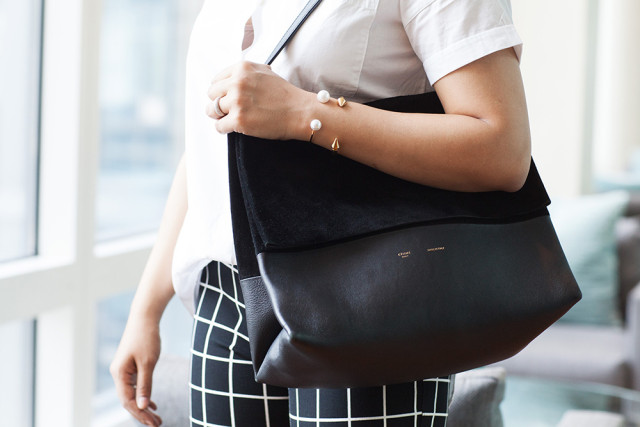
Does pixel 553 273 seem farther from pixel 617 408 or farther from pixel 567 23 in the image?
pixel 567 23

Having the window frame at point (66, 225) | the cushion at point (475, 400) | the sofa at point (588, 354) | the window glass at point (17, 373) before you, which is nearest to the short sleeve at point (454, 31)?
the cushion at point (475, 400)

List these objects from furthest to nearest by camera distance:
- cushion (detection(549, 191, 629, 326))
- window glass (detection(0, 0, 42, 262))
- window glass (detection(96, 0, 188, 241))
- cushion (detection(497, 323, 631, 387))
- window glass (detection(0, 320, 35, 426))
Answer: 1. cushion (detection(549, 191, 629, 326))
2. cushion (detection(497, 323, 631, 387))
3. window glass (detection(96, 0, 188, 241))
4. window glass (detection(0, 320, 35, 426))
5. window glass (detection(0, 0, 42, 262))

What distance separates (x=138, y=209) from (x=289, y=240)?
1.69m

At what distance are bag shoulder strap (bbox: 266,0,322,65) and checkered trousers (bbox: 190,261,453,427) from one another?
0.25 m

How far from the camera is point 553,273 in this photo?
0.73 metres

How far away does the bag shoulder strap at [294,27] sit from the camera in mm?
711

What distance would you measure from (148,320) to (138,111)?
1.36 metres

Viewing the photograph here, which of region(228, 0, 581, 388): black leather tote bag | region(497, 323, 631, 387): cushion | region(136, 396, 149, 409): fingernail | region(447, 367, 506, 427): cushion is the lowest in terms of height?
region(497, 323, 631, 387): cushion

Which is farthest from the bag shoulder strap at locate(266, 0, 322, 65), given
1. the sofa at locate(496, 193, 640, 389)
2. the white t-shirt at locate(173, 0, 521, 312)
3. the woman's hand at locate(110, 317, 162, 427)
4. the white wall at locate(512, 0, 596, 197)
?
the white wall at locate(512, 0, 596, 197)

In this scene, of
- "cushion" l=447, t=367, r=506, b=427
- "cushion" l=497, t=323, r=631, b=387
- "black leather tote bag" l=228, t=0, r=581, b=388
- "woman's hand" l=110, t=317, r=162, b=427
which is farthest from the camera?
"cushion" l=497, t=323, r=631, b=387

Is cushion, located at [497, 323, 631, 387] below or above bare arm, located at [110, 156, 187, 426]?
below

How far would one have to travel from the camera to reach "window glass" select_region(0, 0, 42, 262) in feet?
5.42

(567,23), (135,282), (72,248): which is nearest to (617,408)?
(135,282)

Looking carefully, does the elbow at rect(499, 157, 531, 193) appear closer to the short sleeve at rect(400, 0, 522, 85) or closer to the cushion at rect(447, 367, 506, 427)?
the short sleeve at rect(400, 0, 522, 85)
